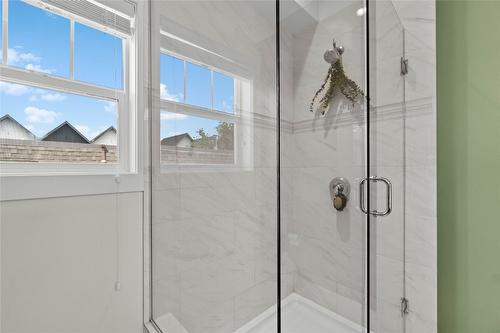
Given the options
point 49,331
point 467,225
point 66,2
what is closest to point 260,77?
point 66,2

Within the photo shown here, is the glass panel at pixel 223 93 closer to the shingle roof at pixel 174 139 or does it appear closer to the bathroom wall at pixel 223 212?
the bathroom wall at pixel 223 212

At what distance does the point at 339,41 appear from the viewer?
968 millimetres

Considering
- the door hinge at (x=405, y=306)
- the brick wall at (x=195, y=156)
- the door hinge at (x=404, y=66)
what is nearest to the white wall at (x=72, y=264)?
the brick wall at (x=195, y=156)

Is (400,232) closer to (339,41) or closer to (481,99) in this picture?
(481,99)

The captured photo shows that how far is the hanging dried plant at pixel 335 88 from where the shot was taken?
949mm

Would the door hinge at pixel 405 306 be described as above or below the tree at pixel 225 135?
below

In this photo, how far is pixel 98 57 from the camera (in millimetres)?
1356

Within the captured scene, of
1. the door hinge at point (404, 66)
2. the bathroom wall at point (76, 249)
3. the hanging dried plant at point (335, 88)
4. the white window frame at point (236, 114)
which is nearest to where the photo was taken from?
the hanging dried plant at point (335, 88)

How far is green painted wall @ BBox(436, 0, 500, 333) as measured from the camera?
3.77ft

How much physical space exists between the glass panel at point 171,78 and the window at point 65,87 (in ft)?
0.61

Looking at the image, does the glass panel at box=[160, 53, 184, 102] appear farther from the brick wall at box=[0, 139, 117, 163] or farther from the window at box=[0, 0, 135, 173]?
the brick wall at box=[0, 139, 117, 163]

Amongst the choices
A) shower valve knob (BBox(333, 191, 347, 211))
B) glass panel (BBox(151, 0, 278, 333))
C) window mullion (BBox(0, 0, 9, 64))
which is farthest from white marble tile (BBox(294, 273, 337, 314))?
window mullion (BBox(0, 0, 9, 64))

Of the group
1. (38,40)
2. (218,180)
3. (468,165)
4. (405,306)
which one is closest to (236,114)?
(218,180)

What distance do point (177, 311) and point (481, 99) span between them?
174cm
